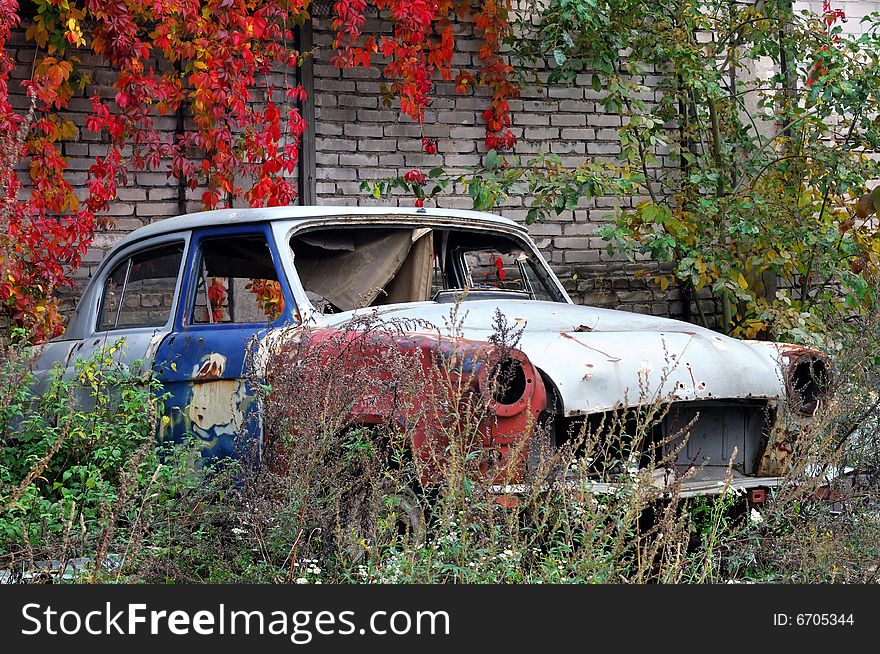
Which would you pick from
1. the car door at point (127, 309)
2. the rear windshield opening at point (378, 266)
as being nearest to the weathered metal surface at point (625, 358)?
the rear windshield opening at point (378, 266)

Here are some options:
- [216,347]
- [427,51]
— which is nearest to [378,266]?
[216,347]

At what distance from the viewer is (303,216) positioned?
14.5 ft

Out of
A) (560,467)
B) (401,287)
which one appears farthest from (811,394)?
(401,287)

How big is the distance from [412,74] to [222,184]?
1592 millimetres

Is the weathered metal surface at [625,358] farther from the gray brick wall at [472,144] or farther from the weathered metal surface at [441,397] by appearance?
the gray brick wall at [472,144]

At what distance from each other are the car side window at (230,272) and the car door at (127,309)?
0.10m

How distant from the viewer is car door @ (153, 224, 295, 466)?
4.04 meters

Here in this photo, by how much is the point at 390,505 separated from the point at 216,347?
1374 millimetres

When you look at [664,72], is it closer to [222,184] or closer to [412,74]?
[412,74]

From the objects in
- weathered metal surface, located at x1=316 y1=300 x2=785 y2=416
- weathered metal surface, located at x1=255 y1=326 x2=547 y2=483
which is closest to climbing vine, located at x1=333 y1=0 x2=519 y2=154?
weathered metal surface, located at x1=316 y1=300 x2=785 y2=416

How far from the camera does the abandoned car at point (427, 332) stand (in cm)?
360

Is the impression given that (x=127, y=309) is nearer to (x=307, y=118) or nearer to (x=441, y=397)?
(x=441, y=397)

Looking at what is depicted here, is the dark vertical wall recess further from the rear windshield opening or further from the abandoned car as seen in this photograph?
the rear windshield opening

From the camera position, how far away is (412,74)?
741cm
